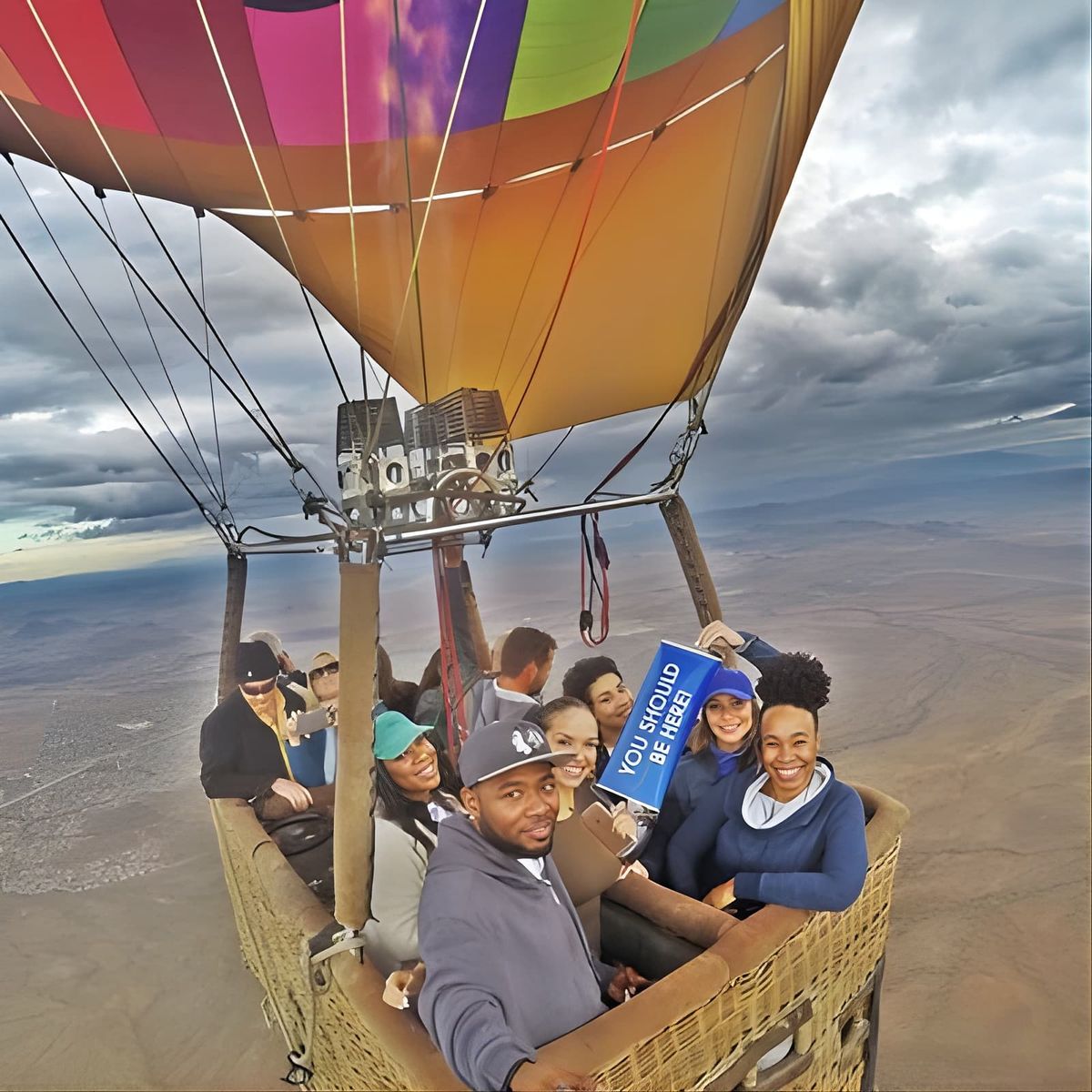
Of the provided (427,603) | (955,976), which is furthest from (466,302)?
(955,976)

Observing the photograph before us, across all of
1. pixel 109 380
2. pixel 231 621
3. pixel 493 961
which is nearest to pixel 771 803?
pixel 493 961

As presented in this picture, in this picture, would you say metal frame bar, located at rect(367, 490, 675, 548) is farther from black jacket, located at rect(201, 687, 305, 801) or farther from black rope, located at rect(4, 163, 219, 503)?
black jacket, located at rect(201, 687, 305, 801)

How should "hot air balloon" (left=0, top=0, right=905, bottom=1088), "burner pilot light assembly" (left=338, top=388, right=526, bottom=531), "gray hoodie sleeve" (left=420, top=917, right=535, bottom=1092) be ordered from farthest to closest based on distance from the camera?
1. "burner pilot light assembly" (left=338, top=388, right=526, bottom=531)
2. "hot air balloon" (left=0, top=0, right=905, bottom=1088)
3. "gray hoodie sleeve" (left=420, top=917, right=535, bottom=1092)

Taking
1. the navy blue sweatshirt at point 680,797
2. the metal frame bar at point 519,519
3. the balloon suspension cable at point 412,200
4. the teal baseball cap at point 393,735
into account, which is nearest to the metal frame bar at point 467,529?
the metal frame bar at point 519,519

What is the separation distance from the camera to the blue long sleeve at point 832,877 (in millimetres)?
964

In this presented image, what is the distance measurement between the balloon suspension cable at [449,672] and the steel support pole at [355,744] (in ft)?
0.81

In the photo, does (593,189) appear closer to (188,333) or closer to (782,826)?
(188,333)

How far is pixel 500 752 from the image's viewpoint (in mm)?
824

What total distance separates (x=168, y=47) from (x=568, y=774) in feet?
3.04

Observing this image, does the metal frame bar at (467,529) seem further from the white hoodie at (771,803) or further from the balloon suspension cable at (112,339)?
the white hoodie at (771,803)

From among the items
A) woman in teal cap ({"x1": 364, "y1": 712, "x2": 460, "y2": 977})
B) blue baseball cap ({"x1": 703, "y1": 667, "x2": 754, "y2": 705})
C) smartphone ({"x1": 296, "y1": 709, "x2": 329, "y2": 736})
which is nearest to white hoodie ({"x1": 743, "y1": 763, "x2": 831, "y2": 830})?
blue baseball cap ({"x1": 703, "y1": 667, "x2": 754, "y2": 705})

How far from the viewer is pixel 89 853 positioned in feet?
3.51

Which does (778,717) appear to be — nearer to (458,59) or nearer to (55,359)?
(458,59)

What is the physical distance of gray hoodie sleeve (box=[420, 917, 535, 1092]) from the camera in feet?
2.28
